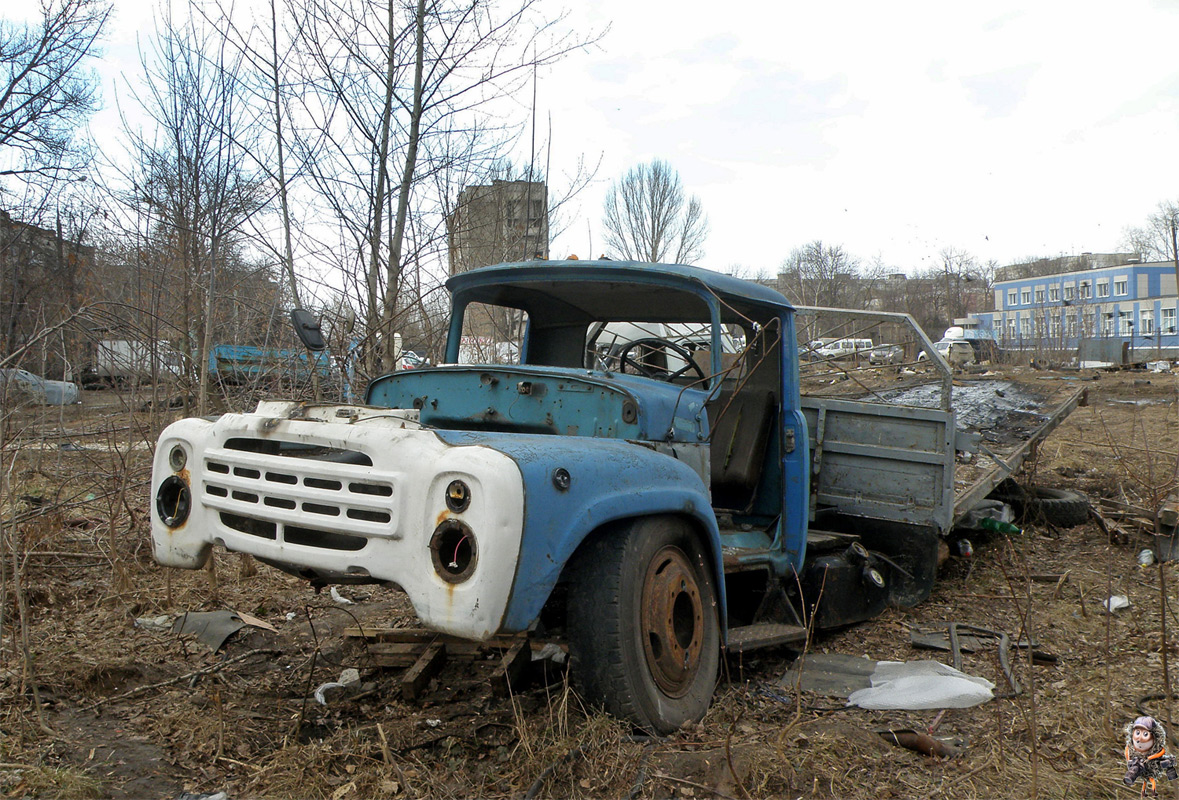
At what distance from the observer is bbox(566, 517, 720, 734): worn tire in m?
2.91

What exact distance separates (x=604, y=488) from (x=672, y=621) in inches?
28.7

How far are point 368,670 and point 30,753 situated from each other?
4.36 feet

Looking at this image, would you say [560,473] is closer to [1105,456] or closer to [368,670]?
[368,670]

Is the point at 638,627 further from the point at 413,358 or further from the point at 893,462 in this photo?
the point at 413,358

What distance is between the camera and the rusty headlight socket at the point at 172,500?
3.26 meters

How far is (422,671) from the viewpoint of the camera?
138 inches

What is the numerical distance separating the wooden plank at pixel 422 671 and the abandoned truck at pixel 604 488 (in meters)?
0.50

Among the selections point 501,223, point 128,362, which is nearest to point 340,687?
point 128,362

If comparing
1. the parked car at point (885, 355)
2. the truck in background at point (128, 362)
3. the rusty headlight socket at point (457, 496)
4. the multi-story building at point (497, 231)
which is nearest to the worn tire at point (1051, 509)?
the parked car at point (885, 355)

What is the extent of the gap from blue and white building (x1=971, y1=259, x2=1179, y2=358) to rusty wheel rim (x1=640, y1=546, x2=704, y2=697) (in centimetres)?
1653

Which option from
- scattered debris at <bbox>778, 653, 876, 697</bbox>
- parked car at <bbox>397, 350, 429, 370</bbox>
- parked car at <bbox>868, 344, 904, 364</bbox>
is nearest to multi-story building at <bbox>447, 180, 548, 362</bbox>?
parked car at <bbox>397, 350, 429, 370</bbox>

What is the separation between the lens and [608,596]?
2.91 meters

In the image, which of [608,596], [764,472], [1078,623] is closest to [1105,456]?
[1078,623]

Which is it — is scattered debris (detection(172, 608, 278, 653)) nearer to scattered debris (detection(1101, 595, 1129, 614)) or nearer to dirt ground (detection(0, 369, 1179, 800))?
dirt ground (detection(0, 369, 1179, 800))
